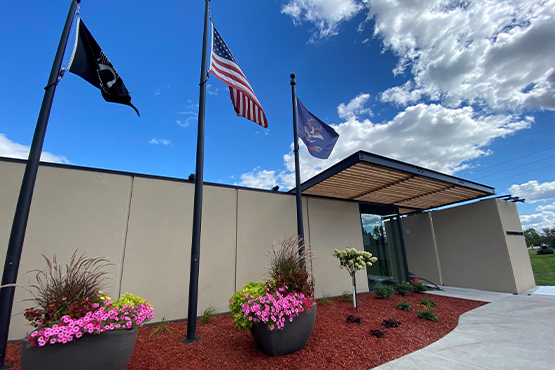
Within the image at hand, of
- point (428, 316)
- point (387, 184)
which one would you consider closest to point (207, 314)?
point (428, 316)

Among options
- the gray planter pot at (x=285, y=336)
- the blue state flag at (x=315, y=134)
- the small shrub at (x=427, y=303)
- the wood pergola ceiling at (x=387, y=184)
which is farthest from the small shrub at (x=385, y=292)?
the gray planter pot at (x=285, y=336)

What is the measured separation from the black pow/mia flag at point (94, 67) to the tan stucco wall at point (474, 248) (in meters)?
11.1

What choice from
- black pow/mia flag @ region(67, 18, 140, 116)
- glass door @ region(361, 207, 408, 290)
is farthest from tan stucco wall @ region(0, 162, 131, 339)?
glass door @ region(361, 207, 408, 290)

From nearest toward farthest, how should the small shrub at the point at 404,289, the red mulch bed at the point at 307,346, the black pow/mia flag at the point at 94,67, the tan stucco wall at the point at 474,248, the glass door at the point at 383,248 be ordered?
1. the red mulch bed at the point at 307,346
2. the black pow/mia flag at the point at 94,67
3. the small shrub at the point at 404,289
4. the tan stucco wall at the point at 474,248
5. the glass door at the point at 383,248

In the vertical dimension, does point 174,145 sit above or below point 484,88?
below

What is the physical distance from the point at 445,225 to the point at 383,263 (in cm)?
337

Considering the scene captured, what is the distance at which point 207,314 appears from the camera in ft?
14.6

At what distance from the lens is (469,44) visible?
6.88 metres

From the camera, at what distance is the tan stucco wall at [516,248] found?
745cm

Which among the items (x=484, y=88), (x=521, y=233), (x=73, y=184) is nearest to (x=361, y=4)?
(x=484, y=88)

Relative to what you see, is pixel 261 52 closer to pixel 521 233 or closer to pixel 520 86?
pixel 520 86

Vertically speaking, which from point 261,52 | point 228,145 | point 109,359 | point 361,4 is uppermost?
point 361,4

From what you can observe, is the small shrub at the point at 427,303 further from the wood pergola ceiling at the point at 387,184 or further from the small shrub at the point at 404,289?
the wood pergola ceiling at the point at 387,184

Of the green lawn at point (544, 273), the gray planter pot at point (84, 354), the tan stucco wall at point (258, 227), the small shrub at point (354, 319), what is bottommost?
the green lawn at point (544, 273)
